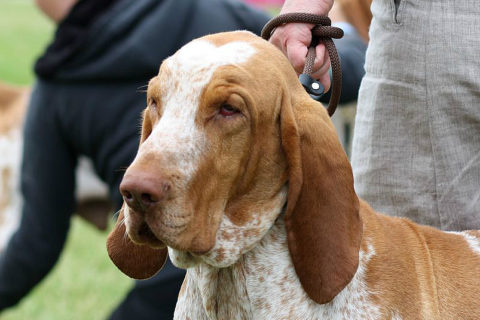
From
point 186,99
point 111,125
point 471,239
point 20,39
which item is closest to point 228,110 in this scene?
point 186,99

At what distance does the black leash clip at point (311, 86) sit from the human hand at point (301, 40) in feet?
0.34

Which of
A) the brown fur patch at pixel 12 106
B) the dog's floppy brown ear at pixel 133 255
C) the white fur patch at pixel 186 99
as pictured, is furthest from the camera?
the brown fur patch at pixel 12 106

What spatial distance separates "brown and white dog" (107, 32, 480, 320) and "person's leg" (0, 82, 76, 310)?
96.0 inches

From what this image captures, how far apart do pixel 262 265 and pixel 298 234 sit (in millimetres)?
170

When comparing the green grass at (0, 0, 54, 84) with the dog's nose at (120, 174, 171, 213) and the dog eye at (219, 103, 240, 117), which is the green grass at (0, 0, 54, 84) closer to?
the dog eye at (219, 103, 240, 117)

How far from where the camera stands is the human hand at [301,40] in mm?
3336

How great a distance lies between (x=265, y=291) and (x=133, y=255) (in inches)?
19.6

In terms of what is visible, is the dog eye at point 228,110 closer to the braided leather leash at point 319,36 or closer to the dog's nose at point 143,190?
the dog's nose at point 143,190

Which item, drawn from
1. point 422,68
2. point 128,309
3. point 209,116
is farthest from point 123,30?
point 209,116

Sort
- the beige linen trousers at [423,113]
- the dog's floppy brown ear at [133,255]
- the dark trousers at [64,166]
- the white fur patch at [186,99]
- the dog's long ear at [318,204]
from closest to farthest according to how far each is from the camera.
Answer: the white fur patch at [186,99]
the dog's long ear at [318,204]
the dog's floppy brown ear at [133,255]
the beige linen trousers at [423,113]
the dark trousers at [64,166]

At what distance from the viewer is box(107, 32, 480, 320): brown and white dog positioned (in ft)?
8.98

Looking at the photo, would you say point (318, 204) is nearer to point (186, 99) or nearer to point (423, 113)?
point (186, 99)

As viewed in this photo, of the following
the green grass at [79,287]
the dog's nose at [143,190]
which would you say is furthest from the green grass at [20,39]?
the dog's nose at [143,190]

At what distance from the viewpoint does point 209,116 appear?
9.14ft
